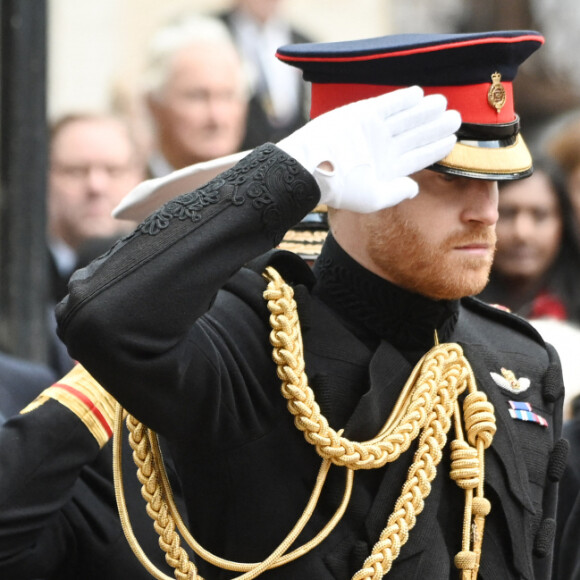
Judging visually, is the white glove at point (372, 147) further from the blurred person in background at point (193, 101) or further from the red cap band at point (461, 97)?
the blurred person in background at point (193, 101)

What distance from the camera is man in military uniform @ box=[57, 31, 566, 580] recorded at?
2.87 metres

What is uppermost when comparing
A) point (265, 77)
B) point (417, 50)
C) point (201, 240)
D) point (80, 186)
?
point (417, 50)

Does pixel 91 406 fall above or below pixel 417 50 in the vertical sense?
below

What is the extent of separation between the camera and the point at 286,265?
3287mm

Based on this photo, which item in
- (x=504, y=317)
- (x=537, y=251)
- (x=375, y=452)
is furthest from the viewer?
(x=537, y=251)

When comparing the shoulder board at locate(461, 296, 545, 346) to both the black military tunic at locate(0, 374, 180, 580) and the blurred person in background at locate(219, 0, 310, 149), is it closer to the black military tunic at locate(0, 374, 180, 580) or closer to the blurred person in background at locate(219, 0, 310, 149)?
the black military tunic at locate(0, 374, 180, 580)

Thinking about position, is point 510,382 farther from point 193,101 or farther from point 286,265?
point 193,101

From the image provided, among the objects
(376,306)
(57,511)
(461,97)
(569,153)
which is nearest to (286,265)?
A: (376,306)

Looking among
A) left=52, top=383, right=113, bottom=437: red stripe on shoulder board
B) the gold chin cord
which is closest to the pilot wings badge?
the gold chin cord

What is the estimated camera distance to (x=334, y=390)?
3.19 meters

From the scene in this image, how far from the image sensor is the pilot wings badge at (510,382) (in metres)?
3.44

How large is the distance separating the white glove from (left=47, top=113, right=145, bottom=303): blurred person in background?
153 inches

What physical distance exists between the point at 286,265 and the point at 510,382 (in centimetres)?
60

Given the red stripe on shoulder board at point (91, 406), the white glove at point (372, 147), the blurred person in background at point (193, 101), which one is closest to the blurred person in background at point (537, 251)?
the blurred person in background at point (193, 101)
